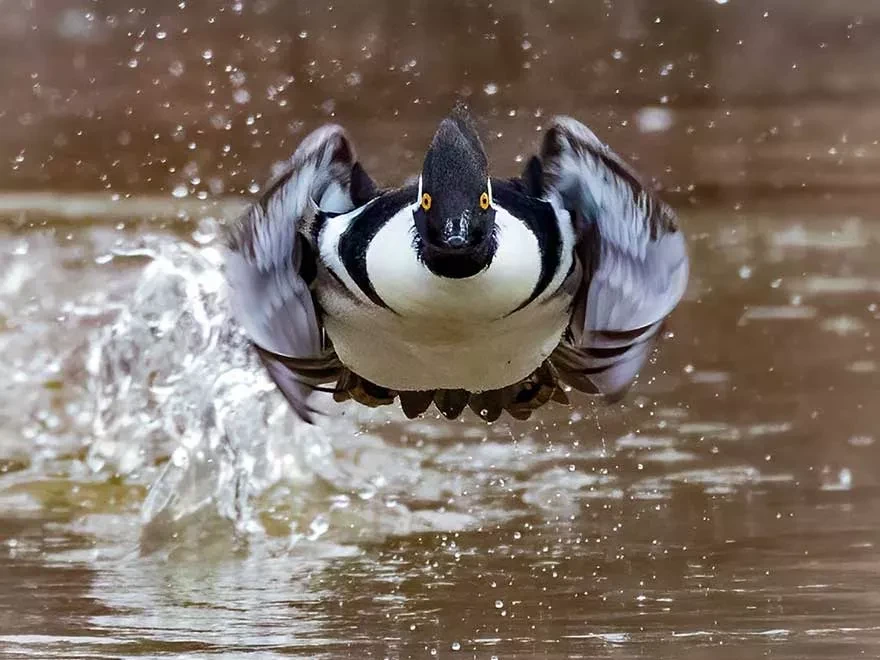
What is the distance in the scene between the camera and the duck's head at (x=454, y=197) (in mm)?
749

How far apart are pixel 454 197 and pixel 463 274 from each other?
7 cm

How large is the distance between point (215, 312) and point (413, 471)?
14.5 inches

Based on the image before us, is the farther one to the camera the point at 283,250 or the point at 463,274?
the point at 283,250

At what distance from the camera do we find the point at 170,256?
154cm

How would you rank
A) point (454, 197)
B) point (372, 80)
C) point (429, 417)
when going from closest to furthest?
point (454, 197) → point (429, 417) → point (372, 80)

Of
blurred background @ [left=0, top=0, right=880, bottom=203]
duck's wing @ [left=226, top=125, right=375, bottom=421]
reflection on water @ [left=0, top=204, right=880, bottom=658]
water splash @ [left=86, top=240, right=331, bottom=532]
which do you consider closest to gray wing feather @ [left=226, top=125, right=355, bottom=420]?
duck's wing @ [left=226, top=125, right=375, bottom=421]

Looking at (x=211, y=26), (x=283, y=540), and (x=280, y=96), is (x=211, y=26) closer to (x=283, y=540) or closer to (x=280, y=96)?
(x=280, y=96)

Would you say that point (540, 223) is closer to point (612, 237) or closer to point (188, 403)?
point (612, 237)

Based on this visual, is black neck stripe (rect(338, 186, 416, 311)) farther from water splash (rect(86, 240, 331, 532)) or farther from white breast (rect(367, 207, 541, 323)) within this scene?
water splash (rect(86, 240, 331, 532))

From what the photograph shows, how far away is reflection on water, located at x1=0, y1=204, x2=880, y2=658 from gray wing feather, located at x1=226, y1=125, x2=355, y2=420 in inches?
11.5

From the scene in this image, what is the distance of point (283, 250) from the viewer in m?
0.91

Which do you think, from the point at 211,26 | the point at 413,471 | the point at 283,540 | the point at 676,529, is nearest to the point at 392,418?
the point at 413,471

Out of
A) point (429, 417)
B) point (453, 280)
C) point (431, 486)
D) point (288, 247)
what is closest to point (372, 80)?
point (429, 417)

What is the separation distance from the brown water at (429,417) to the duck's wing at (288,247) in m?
0.29
